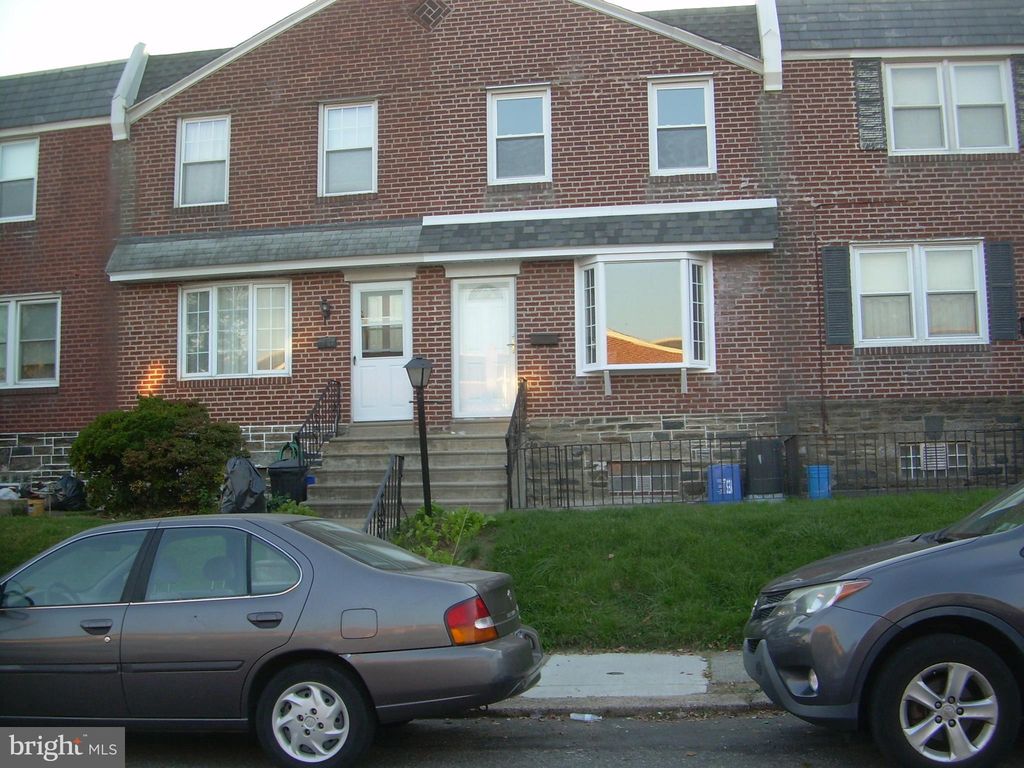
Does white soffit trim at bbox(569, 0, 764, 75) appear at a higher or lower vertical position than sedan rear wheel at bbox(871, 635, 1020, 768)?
higher

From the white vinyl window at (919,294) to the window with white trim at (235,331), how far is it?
839 cm

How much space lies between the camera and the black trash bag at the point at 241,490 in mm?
11188

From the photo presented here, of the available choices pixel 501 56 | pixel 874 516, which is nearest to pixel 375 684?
pixel 874 516

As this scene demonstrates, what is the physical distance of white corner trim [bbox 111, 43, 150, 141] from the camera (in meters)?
16.2

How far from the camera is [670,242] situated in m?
14.3

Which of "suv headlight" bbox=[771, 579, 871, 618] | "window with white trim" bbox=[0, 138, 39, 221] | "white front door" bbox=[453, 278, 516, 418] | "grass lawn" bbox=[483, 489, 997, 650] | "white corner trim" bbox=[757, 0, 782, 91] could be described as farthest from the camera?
"window with white trim" bbox=[0, 138, 39, 221]

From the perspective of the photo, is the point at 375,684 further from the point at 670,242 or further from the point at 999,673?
the point at 670,242

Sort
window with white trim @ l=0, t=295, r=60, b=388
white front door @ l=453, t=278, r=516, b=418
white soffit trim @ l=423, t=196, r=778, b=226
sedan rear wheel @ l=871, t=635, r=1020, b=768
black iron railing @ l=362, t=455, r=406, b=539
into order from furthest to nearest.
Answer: window with white trim @ l=0, t=295, r=60, b=388 → white front door @ l=453, t=278, r=516, b=418 → white soffit trim @ l=423, t=196, r=778, b=226 → black iron railing @ l=362, t=455, r=406, b=539 → sedan rear wheel @ l=871, t=635, r=1020, b=768

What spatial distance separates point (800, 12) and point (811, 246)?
11.7 feet

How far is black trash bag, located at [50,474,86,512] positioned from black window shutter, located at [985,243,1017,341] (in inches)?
514

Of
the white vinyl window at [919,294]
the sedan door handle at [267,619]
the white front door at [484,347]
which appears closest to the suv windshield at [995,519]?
the sedan door handle at [267,619]

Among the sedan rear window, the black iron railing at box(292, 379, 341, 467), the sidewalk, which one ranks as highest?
the black iron railing at box(292, 379, 341, 467)

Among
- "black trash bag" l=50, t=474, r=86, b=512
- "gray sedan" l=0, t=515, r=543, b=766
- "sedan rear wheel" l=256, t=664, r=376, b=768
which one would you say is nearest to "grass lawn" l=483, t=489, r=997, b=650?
"gray sedan" l=0, t=515, r=543, b=766

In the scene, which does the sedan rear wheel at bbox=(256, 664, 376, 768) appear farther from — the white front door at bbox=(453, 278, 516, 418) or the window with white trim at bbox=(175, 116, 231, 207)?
the window with white trim at bbox=(175, 116, 231, 207)
